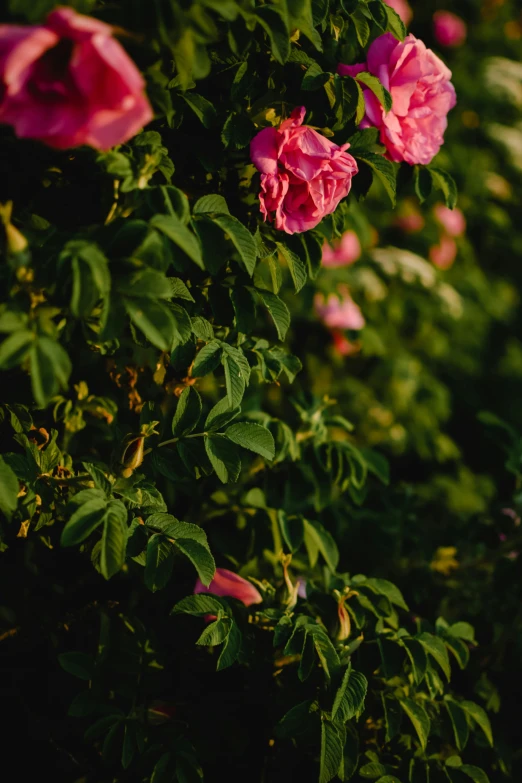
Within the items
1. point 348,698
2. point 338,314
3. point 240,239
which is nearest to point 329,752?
point 348,698

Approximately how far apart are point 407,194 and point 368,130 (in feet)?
7.81

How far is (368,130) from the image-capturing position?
122 centimetres

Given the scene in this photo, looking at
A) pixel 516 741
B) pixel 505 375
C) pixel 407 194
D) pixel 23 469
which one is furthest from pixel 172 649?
pixel 505 375

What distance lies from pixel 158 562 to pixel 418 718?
0.63 m

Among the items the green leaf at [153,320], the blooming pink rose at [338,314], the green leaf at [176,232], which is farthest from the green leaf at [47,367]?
the blooming pink rose at [338,314]

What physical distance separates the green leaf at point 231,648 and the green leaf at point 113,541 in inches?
11.8

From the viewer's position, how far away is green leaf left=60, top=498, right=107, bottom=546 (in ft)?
3.20

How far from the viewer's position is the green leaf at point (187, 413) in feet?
4.01

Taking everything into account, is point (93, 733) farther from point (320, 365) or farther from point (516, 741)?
point (320, 365)

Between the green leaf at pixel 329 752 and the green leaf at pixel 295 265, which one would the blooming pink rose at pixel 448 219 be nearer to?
the green leaf at pixel 295 265

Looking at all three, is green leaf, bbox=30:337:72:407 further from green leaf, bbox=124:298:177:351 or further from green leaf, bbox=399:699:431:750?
green leaf, bbox=399:699:431:750

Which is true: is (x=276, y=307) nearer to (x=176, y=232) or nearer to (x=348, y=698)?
(x=176, y=232)

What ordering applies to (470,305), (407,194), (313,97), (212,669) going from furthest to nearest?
(470,305) → (407,194) → (212,669) → (313,97)

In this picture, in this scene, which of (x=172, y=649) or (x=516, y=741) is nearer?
(x=172, y=649)
